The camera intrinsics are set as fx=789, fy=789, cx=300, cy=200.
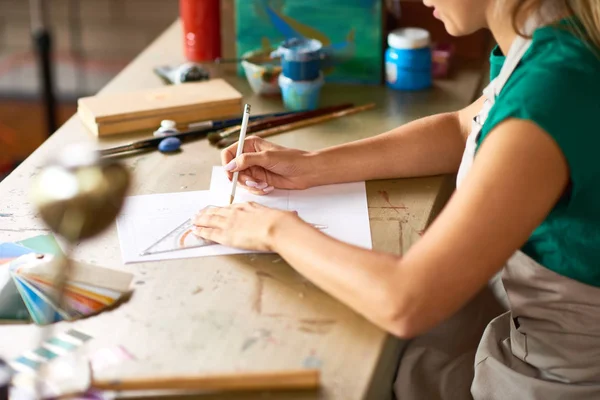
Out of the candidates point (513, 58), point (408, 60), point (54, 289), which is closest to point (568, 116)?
point (513, 58)

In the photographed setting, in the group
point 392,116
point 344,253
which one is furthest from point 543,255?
point 392,116

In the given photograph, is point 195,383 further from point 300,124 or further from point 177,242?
point 300,124

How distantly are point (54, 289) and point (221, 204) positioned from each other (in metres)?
0.30

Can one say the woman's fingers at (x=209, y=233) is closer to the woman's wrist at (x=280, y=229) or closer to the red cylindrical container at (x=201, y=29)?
the woman's wrist at (x=280, y=229)

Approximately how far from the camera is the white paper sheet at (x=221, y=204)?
107 cm

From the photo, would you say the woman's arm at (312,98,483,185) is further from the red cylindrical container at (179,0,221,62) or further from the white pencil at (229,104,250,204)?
the red cylindrical container at (179,0,221,62)

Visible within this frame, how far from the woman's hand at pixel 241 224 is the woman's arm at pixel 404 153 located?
19 cm

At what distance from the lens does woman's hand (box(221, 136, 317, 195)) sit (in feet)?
3.99

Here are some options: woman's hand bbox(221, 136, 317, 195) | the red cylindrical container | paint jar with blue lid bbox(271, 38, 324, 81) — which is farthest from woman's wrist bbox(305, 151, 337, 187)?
Answer: the red cylindrical container

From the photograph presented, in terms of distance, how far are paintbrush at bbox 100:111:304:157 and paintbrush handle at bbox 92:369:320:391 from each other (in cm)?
61

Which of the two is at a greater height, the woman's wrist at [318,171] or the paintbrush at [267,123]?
the woman's wrist at [318,171]

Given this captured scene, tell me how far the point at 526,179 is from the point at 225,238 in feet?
1.32

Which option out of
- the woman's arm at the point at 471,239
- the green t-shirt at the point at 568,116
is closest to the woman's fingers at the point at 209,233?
the woman's arm at the point at 471,239

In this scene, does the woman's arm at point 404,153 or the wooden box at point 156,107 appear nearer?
the woman's arm at point 404,153
